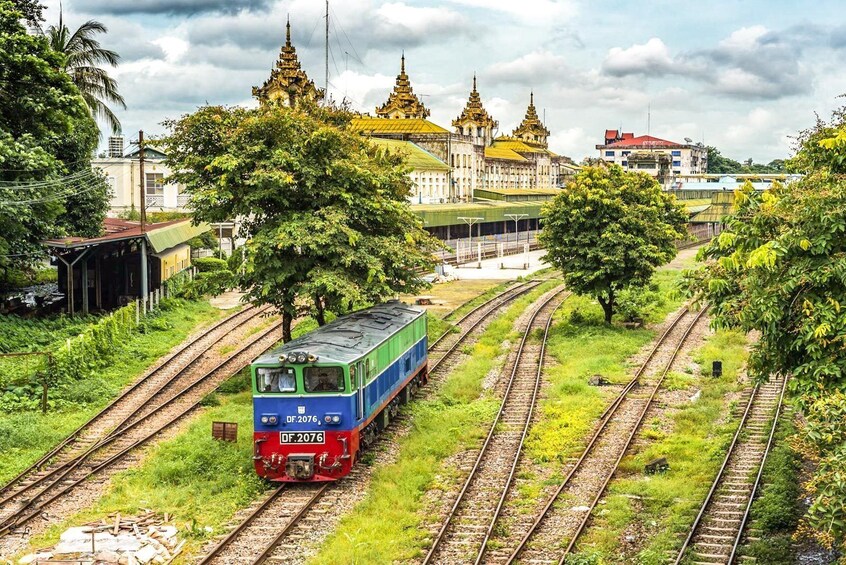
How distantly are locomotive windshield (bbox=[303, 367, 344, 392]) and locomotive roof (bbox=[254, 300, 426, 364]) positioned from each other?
0.78ft

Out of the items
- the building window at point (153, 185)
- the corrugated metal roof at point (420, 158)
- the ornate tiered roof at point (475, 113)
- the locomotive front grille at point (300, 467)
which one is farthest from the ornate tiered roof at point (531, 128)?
the locomotive front grille at point (300, 467)

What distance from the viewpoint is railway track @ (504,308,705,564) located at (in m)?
16.4

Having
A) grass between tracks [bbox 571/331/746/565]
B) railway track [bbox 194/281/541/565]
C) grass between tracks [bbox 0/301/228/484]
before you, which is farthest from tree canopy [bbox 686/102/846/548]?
grass between tracks [bbox 0/301/228/484]

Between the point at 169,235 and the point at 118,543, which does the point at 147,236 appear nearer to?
the point at 169,235

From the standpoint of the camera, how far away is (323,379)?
19.6m

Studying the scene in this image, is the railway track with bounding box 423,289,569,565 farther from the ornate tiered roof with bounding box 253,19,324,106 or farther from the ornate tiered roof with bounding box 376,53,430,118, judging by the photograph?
the ornate tiered roof with bounding box 376,53,430,118

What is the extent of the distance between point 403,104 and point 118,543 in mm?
111580

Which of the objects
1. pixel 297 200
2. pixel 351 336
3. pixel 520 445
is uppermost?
pixel 297 200

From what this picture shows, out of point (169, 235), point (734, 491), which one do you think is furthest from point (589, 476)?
point (169, 235)

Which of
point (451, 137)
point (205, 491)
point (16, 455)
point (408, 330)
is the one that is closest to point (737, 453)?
point (408, 330)

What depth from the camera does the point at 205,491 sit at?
19.2 meters

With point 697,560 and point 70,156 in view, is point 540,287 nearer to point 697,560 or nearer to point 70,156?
point 70,156

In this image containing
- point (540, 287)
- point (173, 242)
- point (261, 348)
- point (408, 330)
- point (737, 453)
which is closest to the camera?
point (737, 453)

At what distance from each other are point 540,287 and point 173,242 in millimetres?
20405
